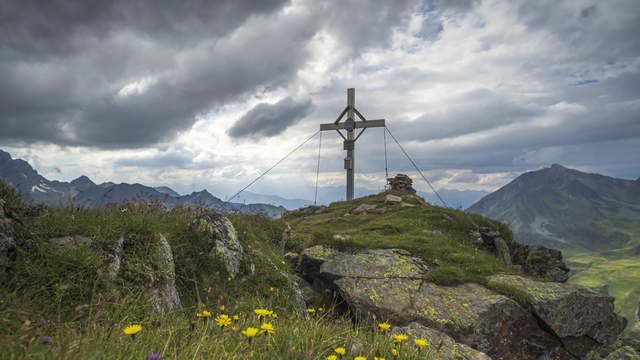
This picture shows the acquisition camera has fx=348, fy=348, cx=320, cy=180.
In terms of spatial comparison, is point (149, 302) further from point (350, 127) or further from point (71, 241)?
point (350, 127)

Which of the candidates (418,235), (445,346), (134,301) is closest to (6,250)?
(134,301)

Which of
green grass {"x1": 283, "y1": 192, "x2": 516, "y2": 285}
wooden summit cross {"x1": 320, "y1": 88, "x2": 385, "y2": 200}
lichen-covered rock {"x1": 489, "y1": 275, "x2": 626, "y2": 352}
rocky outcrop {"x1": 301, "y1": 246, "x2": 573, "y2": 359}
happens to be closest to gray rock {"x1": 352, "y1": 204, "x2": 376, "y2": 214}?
green grass {"x1": 283, "y1": 192, "x2": 516, "y2": 285}

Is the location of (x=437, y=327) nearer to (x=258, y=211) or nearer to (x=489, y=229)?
(x=258, y=211)

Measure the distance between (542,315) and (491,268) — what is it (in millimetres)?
2209

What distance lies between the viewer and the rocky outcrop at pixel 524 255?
1631 cm

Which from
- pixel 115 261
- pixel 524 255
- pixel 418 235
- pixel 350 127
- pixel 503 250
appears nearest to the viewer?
pixel 115 261

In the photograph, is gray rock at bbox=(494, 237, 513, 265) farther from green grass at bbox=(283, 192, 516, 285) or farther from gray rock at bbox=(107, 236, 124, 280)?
gray rock at bbox=(107, 236, 124, 280)

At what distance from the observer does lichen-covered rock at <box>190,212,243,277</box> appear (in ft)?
27.2

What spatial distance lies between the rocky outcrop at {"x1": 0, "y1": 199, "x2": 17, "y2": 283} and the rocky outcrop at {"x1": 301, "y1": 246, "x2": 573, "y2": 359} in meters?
6.74

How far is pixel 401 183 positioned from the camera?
28.0m

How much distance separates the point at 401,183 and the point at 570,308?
18129 mm

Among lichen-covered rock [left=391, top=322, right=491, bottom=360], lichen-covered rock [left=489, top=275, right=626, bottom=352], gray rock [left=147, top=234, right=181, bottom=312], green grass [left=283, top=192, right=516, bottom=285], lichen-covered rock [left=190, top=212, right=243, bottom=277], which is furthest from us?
green grass [left=283, top=192, right=516, bottom=285]

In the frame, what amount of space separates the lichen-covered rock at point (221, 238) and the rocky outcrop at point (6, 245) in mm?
3577

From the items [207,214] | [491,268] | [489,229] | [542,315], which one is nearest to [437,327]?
[542,315]
